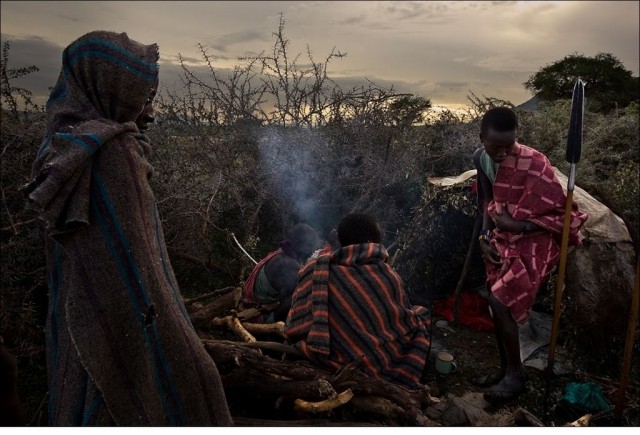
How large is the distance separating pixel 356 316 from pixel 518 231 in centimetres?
142

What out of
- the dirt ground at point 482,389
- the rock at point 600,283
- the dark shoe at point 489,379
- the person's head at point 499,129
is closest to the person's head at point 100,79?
the dirt ground at point 482,389

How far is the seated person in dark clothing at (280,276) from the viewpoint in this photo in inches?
163

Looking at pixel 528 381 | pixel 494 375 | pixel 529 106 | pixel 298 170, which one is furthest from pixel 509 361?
pixel 529 106

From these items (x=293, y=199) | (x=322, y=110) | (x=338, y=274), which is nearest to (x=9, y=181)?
(x=338, y=274)

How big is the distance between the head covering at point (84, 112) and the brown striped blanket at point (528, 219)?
106 inches

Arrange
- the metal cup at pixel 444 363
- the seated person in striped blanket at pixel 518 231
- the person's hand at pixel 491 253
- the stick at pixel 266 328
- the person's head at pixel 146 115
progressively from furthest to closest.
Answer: the metal cup at pixel 444 363 → the stick at pixel 266 328 → the person's hand at pixel 491 253 → the seated person in striped blanket at pixel 518 231 → the person's head at pixel 146 115

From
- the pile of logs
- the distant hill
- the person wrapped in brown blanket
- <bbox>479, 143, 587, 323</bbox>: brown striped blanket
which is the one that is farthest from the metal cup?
the distant hill

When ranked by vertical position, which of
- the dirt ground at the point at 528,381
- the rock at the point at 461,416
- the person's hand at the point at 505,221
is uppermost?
the person's hand at the point at 505,221

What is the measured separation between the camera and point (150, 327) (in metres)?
1.85

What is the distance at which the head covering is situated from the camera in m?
1.70

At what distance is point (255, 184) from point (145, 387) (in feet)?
15.9

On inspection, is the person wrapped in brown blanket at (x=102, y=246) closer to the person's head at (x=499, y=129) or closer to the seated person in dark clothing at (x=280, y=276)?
the seated person in dark clothing at (x=280, y=276)

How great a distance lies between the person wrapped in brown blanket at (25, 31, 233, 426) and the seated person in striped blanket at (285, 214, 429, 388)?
52.7 inches

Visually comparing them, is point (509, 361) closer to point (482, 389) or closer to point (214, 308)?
point (482, 389)
